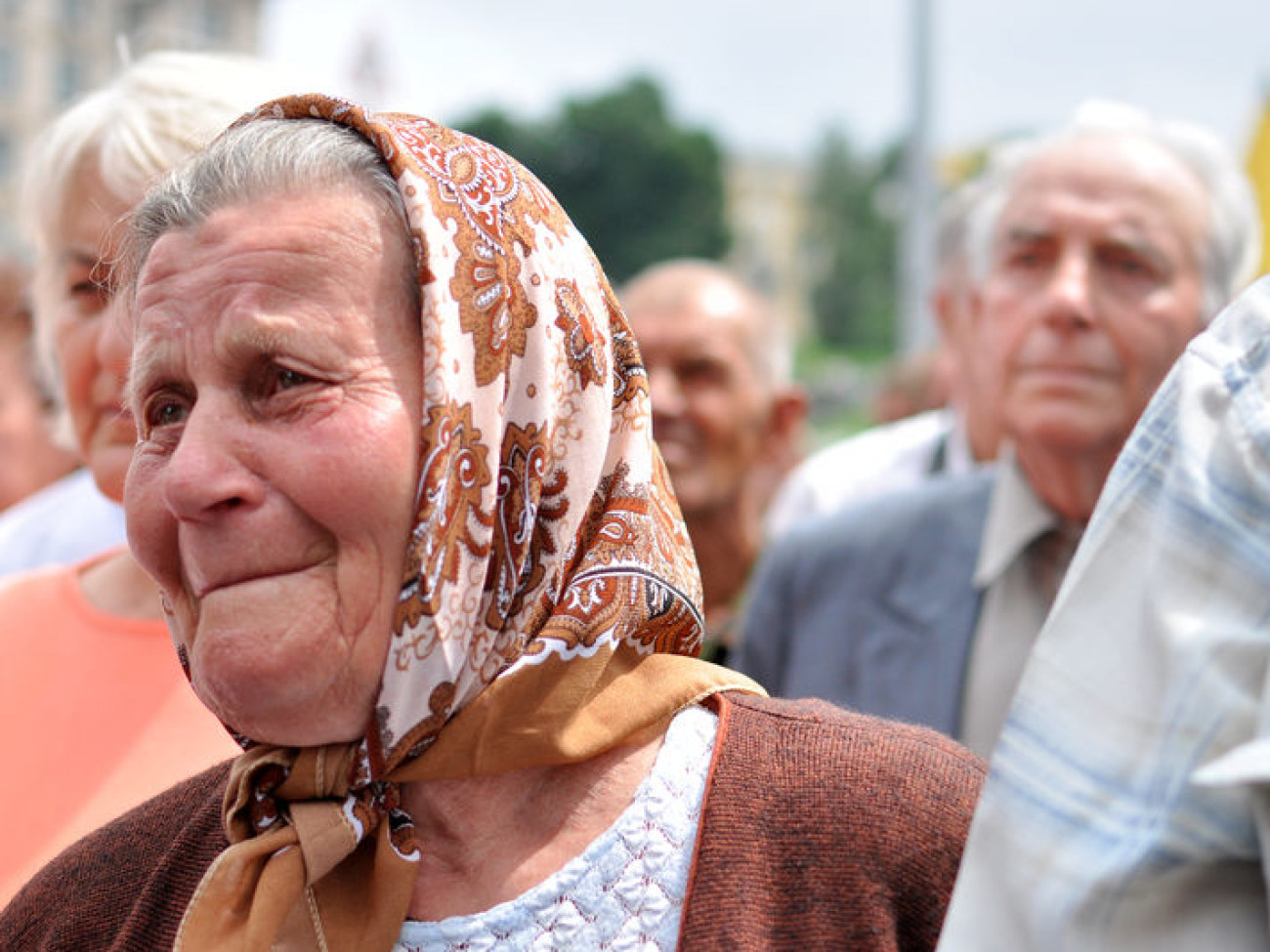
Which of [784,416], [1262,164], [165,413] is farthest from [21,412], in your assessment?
[1262,164]

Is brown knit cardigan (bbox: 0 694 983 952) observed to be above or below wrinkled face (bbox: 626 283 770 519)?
above

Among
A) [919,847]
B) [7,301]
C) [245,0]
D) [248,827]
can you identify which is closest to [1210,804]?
[919,847]

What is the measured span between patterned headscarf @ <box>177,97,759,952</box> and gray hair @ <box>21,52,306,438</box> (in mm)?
939

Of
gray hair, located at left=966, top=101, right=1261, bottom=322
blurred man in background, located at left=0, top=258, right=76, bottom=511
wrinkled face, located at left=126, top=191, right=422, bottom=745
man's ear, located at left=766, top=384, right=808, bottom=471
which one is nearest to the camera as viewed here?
wrinkled face, located at left=126, top=191, right=422, bottom=745

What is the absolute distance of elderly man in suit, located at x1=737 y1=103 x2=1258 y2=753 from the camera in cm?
358

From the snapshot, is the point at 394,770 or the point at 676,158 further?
the point at 676,158

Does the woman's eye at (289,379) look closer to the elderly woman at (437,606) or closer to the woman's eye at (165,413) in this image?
the elderly woman at (437,606)

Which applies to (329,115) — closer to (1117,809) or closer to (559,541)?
(559,541)

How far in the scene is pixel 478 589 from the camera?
1801 mm

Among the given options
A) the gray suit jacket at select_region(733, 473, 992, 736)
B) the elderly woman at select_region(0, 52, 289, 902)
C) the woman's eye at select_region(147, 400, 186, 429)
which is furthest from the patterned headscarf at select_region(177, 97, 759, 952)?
the gray suit jacket at select_region(733, 473, 992, 736)

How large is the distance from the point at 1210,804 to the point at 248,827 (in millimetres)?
1163

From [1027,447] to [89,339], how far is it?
2159mm

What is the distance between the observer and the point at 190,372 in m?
1.86

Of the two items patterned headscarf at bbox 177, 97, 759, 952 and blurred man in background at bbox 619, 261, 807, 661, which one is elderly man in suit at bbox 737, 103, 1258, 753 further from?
patterned headscarf at bbox 177, 97, 759, 952
